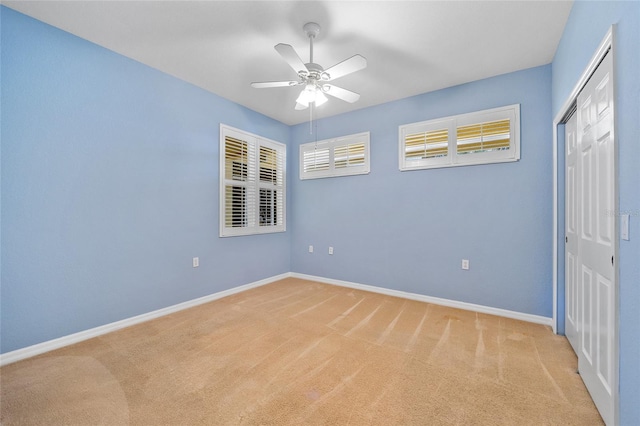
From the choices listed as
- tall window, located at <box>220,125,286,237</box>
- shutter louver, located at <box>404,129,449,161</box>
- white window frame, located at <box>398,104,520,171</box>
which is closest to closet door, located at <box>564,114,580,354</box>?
white window frame, located at <box>398,104,520,171</box>

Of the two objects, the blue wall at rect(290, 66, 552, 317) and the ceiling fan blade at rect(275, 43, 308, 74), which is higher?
the ceiling fan blade at rect(275, 43, 308, 74)

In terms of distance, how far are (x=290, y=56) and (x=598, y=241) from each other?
239 cm

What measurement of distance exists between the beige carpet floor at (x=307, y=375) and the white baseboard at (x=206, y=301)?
85 mm

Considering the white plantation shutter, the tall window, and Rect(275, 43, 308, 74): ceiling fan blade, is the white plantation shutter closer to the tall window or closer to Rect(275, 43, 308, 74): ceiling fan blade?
the tall window

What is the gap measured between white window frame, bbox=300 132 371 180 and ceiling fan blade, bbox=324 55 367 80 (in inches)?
70.3

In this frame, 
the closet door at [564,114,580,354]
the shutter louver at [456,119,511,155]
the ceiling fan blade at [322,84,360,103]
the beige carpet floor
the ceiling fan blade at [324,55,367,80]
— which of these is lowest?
the beige carpet floor

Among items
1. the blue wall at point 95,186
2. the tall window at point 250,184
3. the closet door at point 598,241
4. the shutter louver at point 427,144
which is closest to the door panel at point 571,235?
the closet door at point 598,241

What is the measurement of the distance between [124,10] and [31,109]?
1.12 meters

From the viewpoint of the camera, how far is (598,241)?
5.07 ft

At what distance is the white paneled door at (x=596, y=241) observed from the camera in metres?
1.33

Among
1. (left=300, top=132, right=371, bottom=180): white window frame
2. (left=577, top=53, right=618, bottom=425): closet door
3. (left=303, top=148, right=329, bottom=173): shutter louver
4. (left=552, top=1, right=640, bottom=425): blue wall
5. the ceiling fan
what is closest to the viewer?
(left=552, top=1, right=640, bottom=425): blue wall

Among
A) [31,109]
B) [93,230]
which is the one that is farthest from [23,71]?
[93,230]

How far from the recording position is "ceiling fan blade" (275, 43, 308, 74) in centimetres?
190

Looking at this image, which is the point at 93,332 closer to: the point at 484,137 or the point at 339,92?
the point at 339,92
